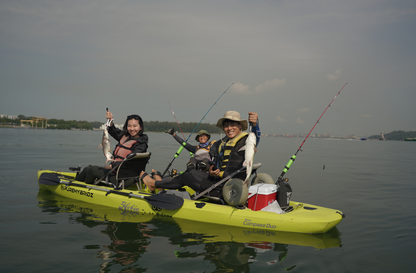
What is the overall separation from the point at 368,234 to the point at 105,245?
5.26m

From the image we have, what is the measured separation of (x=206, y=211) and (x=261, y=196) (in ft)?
3.90

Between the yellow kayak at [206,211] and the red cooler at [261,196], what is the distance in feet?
0.49

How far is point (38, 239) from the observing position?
4898mm

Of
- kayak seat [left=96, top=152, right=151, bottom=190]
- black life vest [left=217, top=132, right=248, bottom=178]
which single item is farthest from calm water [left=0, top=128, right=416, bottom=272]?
black life vest [left=217, top=132, right=248, bottom=178]

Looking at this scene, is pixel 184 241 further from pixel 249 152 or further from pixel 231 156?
pixel 249 152

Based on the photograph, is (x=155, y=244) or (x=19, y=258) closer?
(x=19, y=258)

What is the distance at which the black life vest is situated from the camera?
17.9 feet

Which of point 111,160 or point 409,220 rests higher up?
point 111,160

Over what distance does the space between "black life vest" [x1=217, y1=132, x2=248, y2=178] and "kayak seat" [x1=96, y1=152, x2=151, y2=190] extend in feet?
6.72

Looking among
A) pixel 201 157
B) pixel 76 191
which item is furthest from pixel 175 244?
pixel 76 191

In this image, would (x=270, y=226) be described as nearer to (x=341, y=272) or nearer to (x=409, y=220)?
(x=341, y=272)

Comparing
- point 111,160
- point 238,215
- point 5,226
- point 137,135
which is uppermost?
point 137,135

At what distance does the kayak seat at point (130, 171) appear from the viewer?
22.0 feet

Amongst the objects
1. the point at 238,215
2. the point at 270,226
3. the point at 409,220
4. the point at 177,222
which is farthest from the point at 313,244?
the point at 409,220
